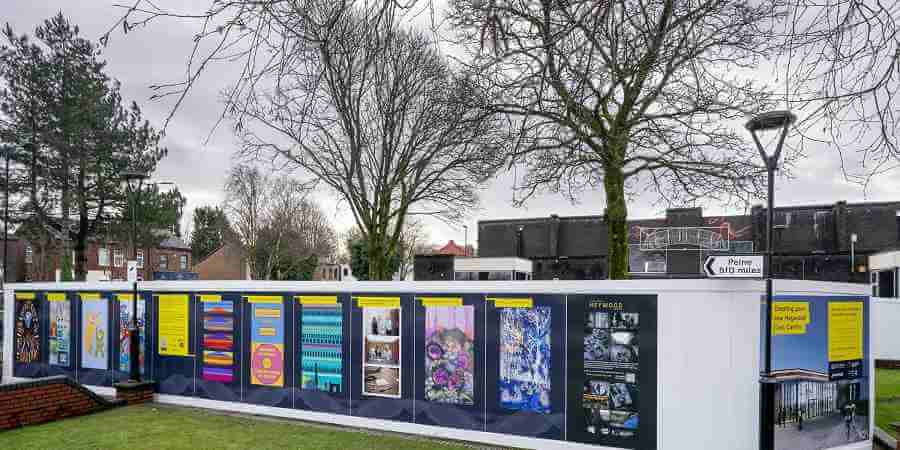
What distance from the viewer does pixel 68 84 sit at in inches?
1075

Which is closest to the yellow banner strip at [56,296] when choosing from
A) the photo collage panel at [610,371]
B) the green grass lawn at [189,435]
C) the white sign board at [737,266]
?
the green grass lawn at [189,435]

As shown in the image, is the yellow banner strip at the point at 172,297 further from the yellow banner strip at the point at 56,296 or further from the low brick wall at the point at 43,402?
the yellow banner strip at the point at 56,296

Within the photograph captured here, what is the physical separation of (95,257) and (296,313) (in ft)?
184

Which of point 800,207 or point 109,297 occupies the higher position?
point 800,207

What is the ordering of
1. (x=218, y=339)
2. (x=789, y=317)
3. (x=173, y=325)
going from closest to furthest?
(x=789, y=317) < (x=218, y=339) < (x=173, y=325)

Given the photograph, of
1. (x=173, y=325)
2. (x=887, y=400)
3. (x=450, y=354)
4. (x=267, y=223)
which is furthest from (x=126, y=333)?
(x=267, y=223)

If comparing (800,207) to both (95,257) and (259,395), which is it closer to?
(259,395)

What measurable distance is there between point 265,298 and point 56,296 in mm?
6174

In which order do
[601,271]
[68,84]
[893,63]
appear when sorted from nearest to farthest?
[893,63] → [68,84] → [601,271]

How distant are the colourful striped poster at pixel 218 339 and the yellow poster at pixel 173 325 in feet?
1.80

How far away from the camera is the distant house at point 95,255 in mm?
28688

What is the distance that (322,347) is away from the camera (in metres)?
11.3

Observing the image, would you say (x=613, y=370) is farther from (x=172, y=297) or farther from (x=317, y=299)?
(x=172, y=297)

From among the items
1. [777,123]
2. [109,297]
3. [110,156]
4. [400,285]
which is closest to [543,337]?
[400,285]
